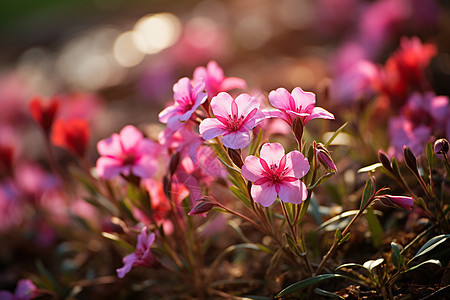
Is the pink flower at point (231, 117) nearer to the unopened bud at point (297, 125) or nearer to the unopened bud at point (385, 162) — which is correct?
the unopened bud at point (297, 125)

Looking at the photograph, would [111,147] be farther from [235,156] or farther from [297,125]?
[297,125]

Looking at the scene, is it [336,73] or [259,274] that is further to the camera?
[336,73]

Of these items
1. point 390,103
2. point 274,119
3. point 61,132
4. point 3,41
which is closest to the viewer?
point 274,119

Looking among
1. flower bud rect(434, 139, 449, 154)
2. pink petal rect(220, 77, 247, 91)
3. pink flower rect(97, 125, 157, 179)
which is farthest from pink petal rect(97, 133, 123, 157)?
flower bud rect(434, 139, 449, 154)

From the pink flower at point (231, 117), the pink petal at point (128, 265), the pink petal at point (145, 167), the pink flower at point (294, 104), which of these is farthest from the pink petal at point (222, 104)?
the pink petal at point (128, 265)

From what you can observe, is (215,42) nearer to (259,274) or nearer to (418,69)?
(418,69)

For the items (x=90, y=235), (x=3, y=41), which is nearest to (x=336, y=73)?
(x=90, y=235)

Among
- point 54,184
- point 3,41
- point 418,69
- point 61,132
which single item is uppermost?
point 3,41
